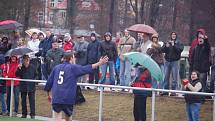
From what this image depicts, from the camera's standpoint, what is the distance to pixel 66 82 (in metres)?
12.4

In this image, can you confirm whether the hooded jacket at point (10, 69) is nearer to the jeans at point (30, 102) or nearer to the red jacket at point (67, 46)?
the jeans at point (30, 102)

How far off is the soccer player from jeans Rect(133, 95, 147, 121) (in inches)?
89.4

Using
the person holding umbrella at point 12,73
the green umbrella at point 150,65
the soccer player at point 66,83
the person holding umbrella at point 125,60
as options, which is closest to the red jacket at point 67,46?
the person holding umbrella at point 125,60

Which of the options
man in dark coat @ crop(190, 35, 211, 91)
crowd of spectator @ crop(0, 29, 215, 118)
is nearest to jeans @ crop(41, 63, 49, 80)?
crowd of spectator @ crop(0, 29, 215, 118)

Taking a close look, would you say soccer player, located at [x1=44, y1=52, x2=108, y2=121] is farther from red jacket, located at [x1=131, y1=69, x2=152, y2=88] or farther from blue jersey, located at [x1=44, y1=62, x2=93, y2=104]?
red jacket, located at [x1=131, y1=69, x2=152, y2=88]

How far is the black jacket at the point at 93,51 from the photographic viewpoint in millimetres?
19328

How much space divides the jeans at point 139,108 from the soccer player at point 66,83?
89.4 inches

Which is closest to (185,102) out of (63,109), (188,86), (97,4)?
(188,86)

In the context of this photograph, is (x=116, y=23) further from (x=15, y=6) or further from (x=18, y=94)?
(x=18, y=94)

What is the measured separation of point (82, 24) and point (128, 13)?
14.5ft

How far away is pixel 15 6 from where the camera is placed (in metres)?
42.8

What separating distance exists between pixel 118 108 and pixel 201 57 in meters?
2.82

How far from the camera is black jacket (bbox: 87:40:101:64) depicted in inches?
761

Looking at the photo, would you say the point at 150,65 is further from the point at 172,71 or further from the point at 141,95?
the point at 172,71
